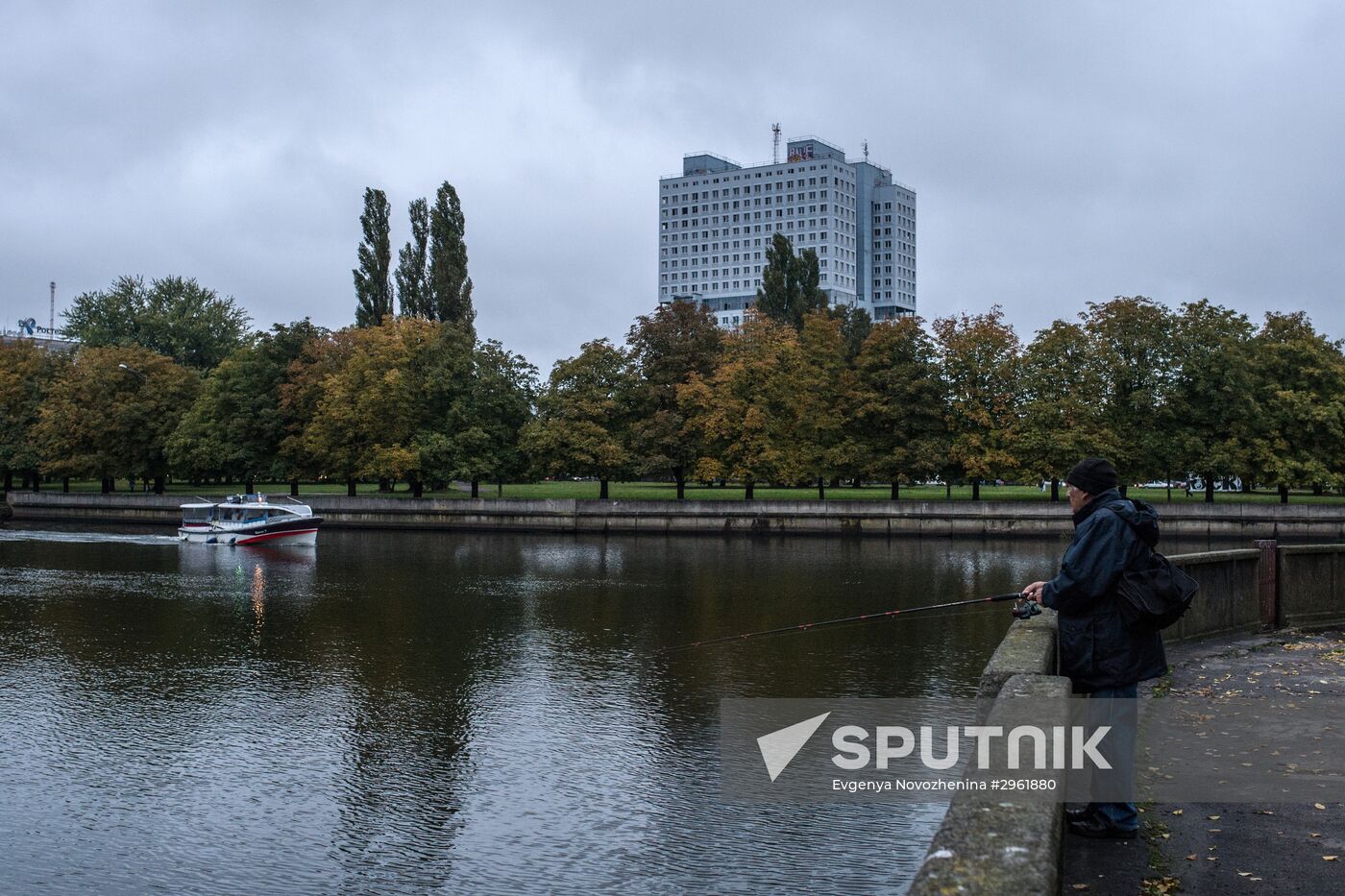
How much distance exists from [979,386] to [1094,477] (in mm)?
63083

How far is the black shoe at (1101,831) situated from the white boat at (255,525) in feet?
159

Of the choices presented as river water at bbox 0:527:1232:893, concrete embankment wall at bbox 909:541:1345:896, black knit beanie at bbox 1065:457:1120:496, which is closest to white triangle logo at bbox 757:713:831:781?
river water at bbox 0:527:1232:893

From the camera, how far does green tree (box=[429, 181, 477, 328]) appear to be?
87.3m

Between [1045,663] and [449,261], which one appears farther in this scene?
[449,261]

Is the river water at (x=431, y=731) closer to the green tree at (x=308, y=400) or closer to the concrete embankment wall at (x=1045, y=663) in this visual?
the concrete embankment wall at (x=1045, y=663)

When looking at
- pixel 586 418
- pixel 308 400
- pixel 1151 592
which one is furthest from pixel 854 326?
pixel 1151 592

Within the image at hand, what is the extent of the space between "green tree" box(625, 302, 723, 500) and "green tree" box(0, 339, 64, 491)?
1850 inches

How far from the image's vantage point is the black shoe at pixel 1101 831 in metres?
7.30

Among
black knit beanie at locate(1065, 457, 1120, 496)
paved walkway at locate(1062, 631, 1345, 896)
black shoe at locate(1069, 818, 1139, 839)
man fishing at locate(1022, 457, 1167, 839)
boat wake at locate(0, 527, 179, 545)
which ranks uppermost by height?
black knit beanie at locate(1065, 457, 1120, 496)

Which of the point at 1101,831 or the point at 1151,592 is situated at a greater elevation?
the point at 1151,592

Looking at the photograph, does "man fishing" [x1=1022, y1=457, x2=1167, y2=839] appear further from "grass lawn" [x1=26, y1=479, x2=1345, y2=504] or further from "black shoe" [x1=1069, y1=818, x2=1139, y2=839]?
"grass lawn" [x1=26, y1=479, x2=1345, y2=504]

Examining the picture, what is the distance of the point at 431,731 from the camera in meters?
14.7

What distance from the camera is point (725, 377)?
68.1 metres

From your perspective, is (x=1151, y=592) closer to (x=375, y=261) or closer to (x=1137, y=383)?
(x=1137, y=383)
